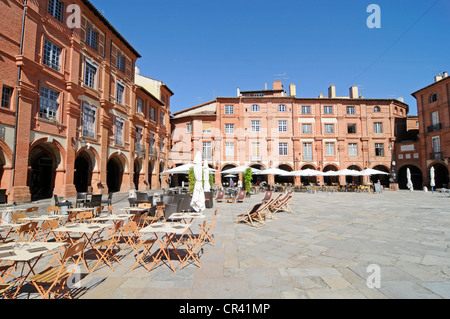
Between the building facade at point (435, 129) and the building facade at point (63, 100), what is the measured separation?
105 feet

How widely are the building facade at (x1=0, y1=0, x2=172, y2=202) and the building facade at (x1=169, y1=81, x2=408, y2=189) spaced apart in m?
10.0

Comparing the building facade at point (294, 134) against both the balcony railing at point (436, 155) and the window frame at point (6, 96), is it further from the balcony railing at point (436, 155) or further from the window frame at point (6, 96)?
the window frame at point (6, 96)

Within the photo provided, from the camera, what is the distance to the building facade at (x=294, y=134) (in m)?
28.4

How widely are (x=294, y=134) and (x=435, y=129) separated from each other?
1523 centimetres

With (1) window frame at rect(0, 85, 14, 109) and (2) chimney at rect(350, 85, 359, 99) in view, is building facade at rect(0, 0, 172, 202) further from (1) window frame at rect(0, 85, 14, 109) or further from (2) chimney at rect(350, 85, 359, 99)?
(2) chimney at rect(350, 85, 359, 99)

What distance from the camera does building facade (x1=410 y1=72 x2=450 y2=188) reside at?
23891mm

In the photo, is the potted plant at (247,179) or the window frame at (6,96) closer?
the window frame at (6,96)

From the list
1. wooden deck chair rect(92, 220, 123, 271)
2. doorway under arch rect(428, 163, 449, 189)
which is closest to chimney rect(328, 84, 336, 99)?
doorway under arch rect(428, 163, 449, 189)

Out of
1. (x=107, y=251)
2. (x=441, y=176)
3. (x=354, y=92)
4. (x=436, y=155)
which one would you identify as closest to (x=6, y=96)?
(x=107, y=251)

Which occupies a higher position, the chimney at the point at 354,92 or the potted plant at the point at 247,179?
the chimney at the point at 354,92

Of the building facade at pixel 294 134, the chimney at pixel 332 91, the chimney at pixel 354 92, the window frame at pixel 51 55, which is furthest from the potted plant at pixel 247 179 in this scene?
the chimney at pixel 354 92
